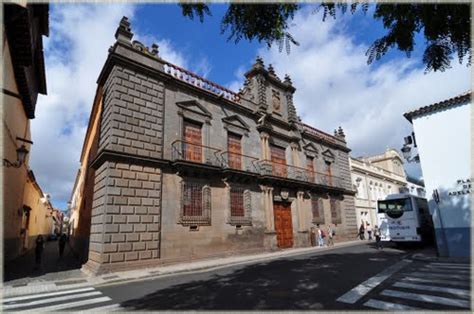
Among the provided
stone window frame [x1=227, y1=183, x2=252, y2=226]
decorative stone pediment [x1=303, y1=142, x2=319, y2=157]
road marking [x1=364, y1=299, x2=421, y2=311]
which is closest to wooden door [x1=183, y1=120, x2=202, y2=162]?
stone window frame [x1=227, y1=183, x2=252, y2=226]

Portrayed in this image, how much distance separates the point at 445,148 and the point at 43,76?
74.8ft

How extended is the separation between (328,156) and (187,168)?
1582cm

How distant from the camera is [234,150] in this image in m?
A: 16.6

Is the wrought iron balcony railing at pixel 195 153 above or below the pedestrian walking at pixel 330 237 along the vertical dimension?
above

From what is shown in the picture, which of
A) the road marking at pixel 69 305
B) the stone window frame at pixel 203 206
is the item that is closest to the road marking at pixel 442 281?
the road marking at pixel 69 305

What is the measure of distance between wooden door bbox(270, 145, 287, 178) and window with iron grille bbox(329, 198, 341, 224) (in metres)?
6.53

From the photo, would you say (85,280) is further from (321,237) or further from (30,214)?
(30,214)

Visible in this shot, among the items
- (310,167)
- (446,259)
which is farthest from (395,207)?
(310,167)

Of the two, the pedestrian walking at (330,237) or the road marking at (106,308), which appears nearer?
the road marking at (106,308)

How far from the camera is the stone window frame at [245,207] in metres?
14.9

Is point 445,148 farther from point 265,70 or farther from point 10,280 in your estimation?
point 10,280

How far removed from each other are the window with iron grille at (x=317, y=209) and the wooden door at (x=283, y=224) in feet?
9.48

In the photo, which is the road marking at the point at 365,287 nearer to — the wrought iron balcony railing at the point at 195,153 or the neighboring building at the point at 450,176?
the neighboring building at the point at 450,176

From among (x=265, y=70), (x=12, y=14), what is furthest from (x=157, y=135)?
(x=265, y=70)
